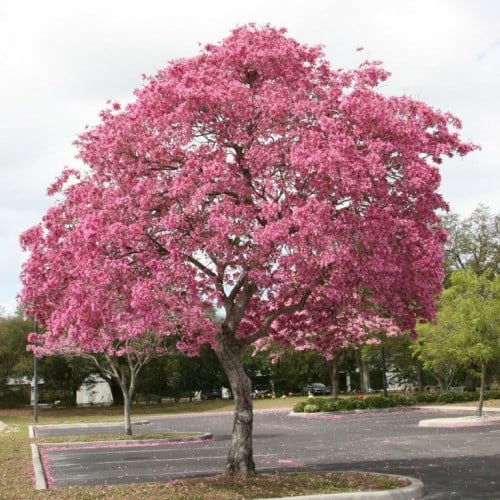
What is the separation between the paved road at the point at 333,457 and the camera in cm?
1451

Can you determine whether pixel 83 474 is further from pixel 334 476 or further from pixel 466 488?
pixel 466 488

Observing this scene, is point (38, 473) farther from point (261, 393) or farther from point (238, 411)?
point (261, 393)

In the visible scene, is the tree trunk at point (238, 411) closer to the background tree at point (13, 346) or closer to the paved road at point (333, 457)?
the paved road at point (333, 457)

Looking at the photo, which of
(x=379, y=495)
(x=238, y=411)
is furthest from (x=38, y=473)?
(x=379, y=495)

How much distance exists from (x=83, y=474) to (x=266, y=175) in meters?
8.74

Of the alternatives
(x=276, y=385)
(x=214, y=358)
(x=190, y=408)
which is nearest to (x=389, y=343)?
(x=190, y=408)

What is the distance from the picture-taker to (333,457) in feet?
61.6

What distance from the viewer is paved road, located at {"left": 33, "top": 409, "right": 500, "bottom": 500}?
14.5 m

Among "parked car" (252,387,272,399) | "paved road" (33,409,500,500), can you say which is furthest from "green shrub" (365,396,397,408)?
"parked car" (252,387,272,399)

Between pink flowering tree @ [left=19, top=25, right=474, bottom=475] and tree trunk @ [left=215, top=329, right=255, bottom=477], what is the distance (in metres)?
0.03

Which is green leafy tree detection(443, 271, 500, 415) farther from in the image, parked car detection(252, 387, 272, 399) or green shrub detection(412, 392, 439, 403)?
parked car detection(252, 387, 272, 399)

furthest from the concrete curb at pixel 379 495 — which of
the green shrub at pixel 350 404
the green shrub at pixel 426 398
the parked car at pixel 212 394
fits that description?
the parked car at pixel 212 394

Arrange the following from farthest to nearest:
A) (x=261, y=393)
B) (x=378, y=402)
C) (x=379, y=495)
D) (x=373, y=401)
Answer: (x=261, y=393), (x=378, y=402), (x=373, y=401), (x=379, y=495)

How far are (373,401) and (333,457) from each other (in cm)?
Answer: 2244
